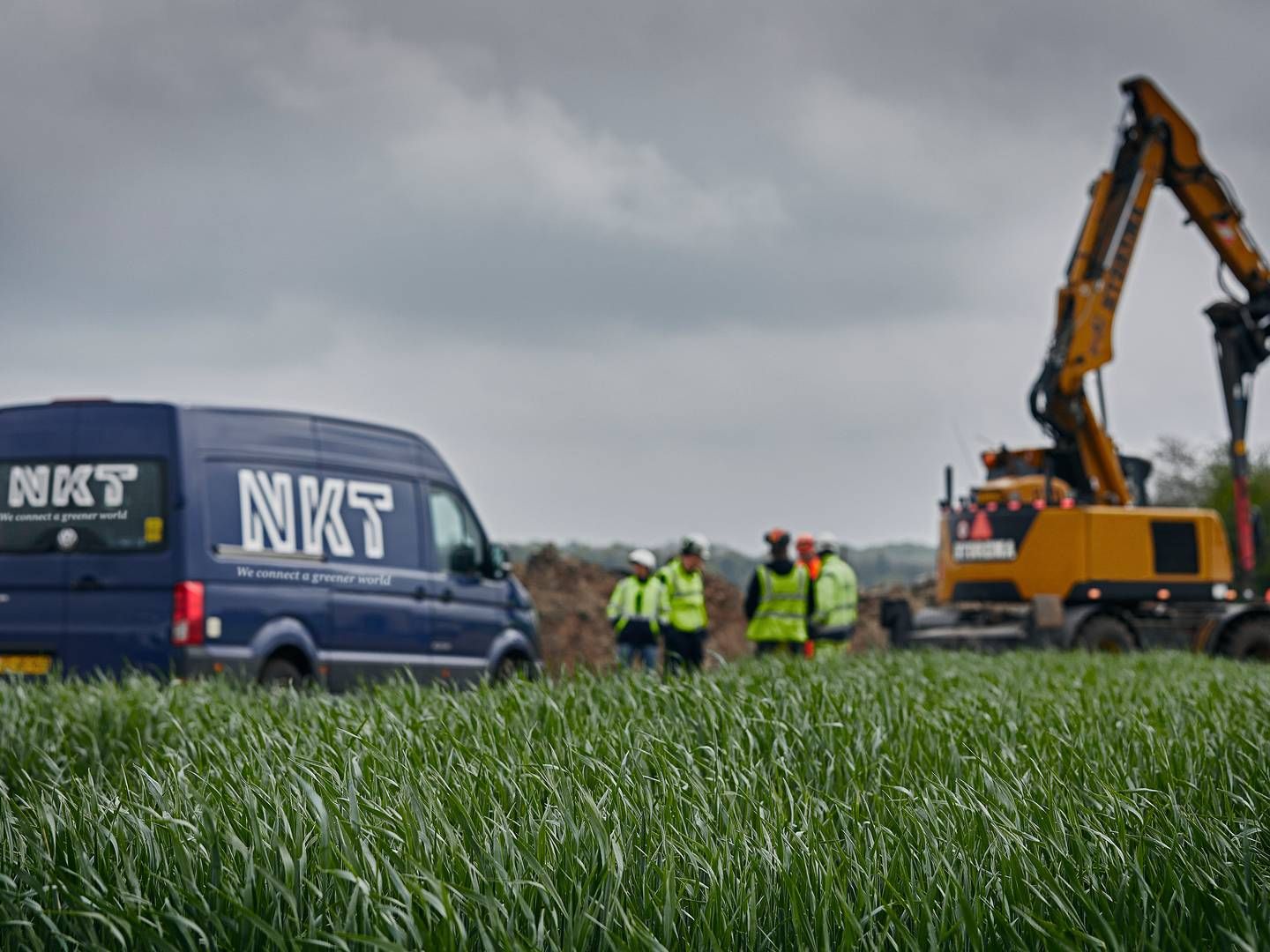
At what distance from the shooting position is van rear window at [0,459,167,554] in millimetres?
10555

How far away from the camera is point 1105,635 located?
1744 centimetres

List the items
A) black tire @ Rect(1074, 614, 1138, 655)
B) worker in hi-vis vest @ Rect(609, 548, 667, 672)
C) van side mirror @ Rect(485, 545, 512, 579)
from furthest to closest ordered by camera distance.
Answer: black tire @ Rect(1074, 614, 1138, 655), worker in hi-vis vest @ Rect(609, 548, 667, 672), van side mirror @ Rect(485, 545, 512, 579)

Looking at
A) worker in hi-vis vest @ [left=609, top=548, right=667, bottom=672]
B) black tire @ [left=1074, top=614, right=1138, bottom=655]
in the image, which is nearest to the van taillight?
worker in hi-vis vest @ [left=609, top=548, right=667, bottom=672]

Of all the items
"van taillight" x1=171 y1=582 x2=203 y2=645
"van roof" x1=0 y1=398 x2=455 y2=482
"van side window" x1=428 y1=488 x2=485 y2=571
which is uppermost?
"van roof" x1=0 y1=398 x2=455 y2=482

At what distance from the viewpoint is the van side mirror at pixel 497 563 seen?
44.7 feet

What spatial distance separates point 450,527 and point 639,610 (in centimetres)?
420

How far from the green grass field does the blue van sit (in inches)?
162

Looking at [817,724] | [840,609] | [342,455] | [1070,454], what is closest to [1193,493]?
[1070,454]

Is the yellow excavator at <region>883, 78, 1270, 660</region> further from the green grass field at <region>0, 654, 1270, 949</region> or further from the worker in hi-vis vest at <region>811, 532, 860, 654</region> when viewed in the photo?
the green grass field at <region>0, 654, 1270, 949</region>

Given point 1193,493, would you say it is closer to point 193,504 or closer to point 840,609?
point 840,609

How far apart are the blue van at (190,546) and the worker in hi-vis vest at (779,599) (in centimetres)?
373

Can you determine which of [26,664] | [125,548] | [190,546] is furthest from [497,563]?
[26,664]

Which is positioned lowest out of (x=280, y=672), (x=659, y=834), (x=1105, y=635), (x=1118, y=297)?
(x=1105, y=635)

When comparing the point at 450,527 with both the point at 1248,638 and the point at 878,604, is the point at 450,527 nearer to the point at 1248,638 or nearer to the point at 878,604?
the point at 1248,638
